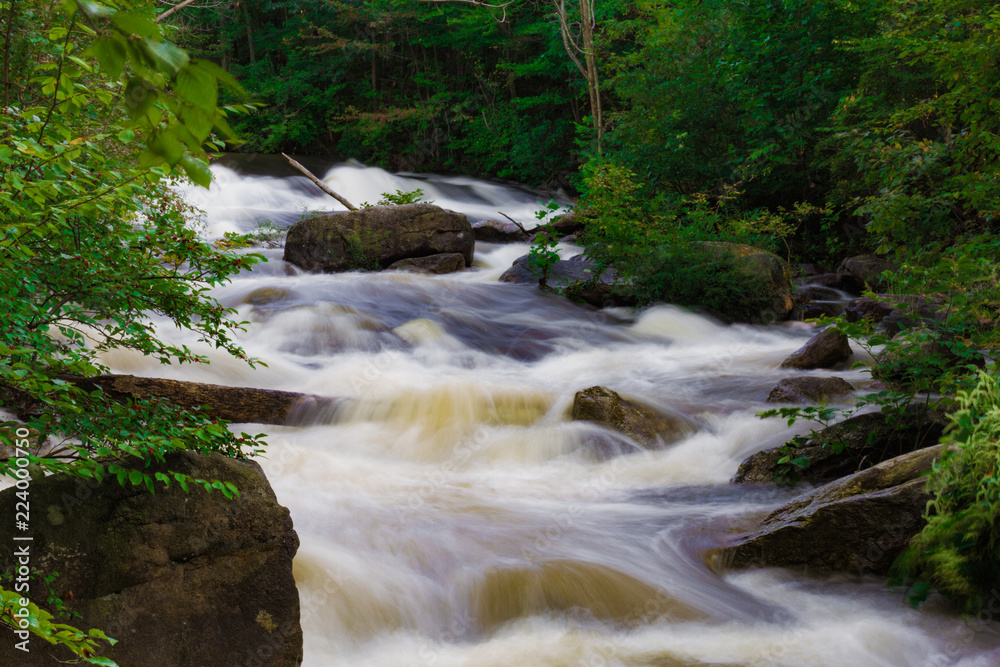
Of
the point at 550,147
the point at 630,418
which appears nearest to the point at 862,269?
the point at 630,418

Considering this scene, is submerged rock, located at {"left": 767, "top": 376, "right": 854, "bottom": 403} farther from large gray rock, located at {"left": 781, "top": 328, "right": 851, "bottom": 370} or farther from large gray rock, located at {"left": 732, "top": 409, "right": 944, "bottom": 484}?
large gray rock, located at {"left": 732, "top": 409, "right": 944, "bottom": 484}

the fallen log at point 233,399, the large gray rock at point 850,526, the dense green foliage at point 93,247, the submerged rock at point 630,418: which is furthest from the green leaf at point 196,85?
the submerged rock at point 630,418

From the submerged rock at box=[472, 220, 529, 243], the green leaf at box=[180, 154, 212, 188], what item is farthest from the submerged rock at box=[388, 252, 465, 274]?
the green leaf at box=[180, 154, 212, 188]

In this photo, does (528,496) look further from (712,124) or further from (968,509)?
(712,124)

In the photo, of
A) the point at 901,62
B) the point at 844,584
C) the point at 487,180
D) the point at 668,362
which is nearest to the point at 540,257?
the point at 668,362

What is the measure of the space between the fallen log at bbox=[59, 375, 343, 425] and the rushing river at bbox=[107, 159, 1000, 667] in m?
0.16

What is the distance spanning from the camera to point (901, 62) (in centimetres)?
1027

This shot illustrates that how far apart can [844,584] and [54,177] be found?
3918 millimetres

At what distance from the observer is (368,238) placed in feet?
39.1

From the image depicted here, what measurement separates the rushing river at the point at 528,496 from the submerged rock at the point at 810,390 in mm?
229

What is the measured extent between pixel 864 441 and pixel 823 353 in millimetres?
3005

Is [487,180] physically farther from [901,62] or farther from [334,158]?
[901,62]

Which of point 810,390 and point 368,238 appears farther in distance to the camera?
point 368,238

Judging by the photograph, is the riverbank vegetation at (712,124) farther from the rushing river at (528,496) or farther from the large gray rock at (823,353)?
the large gray rock at (823,353)
